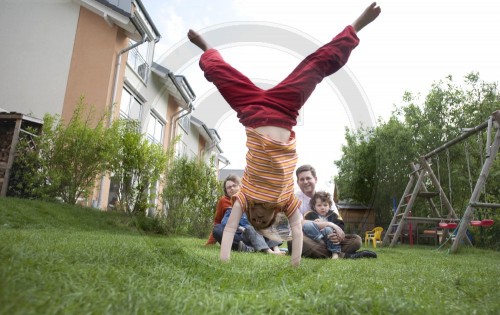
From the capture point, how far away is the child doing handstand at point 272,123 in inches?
95.2

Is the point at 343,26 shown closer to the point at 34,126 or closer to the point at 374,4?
the point at 374,4

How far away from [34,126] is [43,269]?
8.18 metres

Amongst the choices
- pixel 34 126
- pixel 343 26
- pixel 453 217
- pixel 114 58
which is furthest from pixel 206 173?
pixel 453 217

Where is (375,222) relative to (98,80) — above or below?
below

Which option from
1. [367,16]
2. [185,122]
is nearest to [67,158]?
[185,122]

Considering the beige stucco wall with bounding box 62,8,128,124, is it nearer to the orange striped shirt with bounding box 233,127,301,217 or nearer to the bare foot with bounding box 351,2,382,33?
the orange striped shirt with bounding box 233,127,301,217

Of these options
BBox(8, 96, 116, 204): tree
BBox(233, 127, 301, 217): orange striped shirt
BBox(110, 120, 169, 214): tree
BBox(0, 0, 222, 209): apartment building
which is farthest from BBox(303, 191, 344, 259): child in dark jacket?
BBox(8, 96, 116, 204): tree

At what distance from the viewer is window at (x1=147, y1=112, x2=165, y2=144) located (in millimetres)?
5021

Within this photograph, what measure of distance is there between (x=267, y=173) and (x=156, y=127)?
3321 millimetres

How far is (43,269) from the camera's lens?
1393 millimetres

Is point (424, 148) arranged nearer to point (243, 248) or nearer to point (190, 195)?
point (190, 195)

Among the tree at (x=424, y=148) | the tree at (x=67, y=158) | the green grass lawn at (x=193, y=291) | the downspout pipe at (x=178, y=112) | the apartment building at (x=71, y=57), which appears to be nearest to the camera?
the green grass lawn at (x=193, y=291)

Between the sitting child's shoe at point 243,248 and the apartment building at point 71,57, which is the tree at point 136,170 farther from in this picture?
the sitting child's shoe at point 243,248

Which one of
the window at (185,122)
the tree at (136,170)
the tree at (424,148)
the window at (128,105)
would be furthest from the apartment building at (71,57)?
the tree at (424,148)
